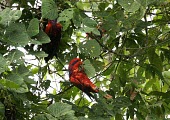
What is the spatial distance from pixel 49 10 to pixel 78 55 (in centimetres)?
40

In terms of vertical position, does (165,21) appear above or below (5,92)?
above

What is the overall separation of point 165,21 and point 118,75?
27 cm

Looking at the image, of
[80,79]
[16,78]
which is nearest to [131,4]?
[80,79]

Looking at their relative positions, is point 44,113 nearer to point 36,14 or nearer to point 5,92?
point 5,92

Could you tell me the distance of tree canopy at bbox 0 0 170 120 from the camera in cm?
110

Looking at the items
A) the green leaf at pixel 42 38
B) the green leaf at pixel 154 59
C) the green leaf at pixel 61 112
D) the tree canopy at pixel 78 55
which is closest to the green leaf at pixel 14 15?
the tree canopy at pixel 78 55

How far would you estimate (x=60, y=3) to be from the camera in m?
1.43

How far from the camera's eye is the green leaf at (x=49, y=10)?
1.21 m

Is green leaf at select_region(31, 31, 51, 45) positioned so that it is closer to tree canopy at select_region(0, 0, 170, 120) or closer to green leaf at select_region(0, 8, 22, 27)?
tree canopy at select_region(0, 0, 170, 120)

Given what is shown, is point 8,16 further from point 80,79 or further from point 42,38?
point 80,79

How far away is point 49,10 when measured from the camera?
48.1 inches

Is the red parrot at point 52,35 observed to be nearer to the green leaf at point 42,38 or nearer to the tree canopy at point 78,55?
the tree canopy at point 78,55

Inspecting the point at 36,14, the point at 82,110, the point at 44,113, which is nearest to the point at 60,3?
the point at 36,14

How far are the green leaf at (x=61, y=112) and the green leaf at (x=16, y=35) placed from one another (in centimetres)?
18
